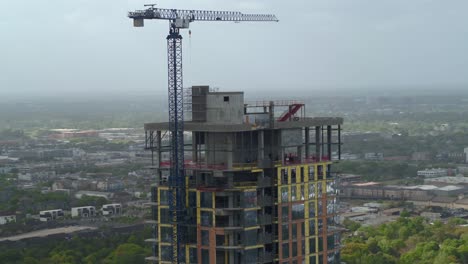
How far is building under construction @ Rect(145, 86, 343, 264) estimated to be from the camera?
3534 cm

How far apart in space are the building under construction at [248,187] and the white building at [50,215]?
310ft

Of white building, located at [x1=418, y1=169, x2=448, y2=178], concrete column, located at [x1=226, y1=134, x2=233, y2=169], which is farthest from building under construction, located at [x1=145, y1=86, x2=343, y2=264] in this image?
white building, located at [x1=418, y1=169, x2=448, y2=178]

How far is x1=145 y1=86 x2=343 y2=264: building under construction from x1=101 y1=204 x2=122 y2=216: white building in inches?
3877

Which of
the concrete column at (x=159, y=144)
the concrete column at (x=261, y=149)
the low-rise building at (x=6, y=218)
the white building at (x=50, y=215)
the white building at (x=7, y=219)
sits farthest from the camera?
the white building at (x=50, y=215)

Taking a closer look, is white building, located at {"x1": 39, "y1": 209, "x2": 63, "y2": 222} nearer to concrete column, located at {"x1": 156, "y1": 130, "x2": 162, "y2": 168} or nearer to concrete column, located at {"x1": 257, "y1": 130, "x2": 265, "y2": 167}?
concrete column, located at {"x1": 156, "y1": 130, "x2": 162, "y2": 168}

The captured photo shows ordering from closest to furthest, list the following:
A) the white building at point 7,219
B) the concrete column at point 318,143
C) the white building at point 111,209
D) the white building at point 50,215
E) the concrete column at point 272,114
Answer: the concrete column at point 272,114, the concrete column at point 318,143, the white building at point 7,219, the white building at point 50,215, the white building at point 111,209

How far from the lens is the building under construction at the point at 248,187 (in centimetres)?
3534

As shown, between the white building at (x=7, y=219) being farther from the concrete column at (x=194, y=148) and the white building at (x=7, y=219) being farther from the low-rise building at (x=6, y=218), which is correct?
the concrete column at (x=194, y=148)

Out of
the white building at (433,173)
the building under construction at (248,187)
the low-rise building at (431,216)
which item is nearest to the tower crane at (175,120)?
the building under construction at (248,187)

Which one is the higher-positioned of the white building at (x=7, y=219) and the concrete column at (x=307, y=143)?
the concrete column at (x=307, y=143)

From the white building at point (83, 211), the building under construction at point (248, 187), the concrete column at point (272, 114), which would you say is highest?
the concrete column at point (272, 114)

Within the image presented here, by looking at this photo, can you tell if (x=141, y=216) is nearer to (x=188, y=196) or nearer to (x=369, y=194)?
(x=369, y=194)

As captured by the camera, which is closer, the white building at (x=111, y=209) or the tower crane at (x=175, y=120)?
the tower crane at (x=175, y=120)

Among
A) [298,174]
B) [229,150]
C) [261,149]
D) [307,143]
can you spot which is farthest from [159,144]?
[307,143]
